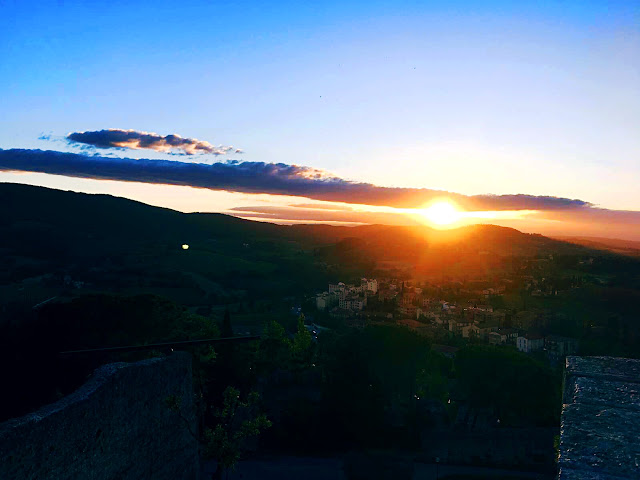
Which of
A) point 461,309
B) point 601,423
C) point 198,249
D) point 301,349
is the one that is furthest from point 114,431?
point 198,249

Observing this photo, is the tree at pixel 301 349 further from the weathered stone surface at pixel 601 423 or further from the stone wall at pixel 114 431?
the weathered stone surface at pixel 601 423

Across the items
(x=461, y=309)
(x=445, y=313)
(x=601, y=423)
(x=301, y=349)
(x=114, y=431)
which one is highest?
(x=601, y=423)

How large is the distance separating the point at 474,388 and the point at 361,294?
52993mm

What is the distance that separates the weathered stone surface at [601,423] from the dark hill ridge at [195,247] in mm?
76559

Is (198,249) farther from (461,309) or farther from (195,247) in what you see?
(461,309)

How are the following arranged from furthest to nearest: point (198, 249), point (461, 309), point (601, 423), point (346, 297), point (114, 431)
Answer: point (198, 249)
point (346, 297)
point (461, 309)
point (114, 431)
point (601, 423)

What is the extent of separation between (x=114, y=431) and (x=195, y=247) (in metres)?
112

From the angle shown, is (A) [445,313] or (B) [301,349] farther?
(A) [445,313]

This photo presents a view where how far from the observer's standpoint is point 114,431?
11.1 meters

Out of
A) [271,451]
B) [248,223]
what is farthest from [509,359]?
[248,223]

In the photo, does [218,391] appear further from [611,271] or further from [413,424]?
[611,271]

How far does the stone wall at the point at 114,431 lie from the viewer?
8695 mm

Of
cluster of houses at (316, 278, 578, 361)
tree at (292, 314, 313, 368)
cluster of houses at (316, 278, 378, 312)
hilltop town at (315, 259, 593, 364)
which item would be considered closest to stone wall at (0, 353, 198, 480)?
tree at (292, 314, 313, 368)

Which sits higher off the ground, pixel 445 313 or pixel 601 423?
pixel 601 423
